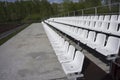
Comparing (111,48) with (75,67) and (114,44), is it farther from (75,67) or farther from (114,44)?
(75,67)

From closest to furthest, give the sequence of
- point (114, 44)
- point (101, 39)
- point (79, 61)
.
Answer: point (79, 61), point (114, 44), point (101, 39)

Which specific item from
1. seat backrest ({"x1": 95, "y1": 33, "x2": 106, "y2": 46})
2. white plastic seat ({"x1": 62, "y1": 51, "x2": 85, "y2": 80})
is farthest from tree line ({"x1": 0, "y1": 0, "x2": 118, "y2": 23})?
white plastic seat ({"x1": 62, "y1": 51, "x2": 85, "y2": 80})

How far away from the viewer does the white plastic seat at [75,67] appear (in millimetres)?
2381

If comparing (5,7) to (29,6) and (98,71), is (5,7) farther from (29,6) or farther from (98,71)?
(98,71)

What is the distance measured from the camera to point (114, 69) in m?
2.41

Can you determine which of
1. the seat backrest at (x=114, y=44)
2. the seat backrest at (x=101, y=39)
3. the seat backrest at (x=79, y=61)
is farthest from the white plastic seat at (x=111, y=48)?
the seat backrest at (x=79, y=61)

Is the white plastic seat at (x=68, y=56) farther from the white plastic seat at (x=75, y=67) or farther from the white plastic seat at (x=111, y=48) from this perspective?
the white plastic seat at (x=111, y=48)

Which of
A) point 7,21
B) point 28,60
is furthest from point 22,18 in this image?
point 28,60

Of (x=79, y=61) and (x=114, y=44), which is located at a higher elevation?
(x=114, y=44)

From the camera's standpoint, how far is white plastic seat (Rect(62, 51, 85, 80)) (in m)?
2.38

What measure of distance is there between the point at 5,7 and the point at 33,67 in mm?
39998

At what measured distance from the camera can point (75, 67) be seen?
2617 mm

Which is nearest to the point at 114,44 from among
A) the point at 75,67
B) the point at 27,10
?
the point at 75,67

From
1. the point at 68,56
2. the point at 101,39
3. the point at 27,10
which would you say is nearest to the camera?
the point at 68,56
